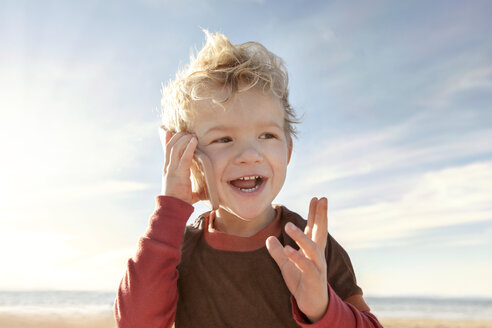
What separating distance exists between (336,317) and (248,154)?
2.92ft

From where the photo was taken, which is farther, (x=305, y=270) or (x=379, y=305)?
(x=379, y=305)

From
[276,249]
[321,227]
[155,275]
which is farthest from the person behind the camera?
[155,275]

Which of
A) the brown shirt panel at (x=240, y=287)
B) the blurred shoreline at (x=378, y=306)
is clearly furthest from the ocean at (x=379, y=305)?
the brown shirt panel at (x=240, y=287)

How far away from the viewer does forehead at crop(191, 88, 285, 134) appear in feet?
7.66

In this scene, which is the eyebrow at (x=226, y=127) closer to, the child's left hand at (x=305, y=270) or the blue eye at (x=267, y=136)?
the blue eye at (x=267, y=136)

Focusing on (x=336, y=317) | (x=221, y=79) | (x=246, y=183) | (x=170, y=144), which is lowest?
(x=336, y=317)

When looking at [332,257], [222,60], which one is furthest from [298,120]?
[332,257]

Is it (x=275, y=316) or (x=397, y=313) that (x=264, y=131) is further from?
(x=397, y=313)

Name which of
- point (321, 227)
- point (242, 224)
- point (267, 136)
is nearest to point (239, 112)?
point (267, 136)

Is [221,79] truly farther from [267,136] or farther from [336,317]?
[336,317]

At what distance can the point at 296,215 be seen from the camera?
8.48 feet

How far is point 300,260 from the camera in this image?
1.76 meters

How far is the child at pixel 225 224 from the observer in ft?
7.17

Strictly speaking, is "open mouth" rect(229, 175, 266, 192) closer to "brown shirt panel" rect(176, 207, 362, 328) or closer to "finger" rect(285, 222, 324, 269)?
"brown shirt panel" rect(176, 207, 362, 328)
